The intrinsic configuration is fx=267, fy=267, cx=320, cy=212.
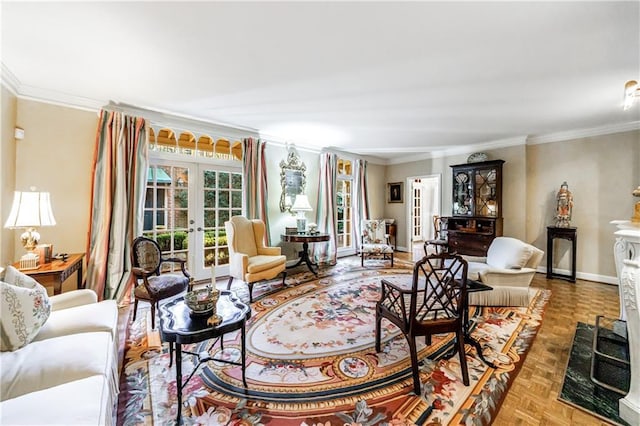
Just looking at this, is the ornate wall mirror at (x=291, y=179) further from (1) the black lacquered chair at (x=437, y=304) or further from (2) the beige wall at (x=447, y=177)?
(1) the black lacquered chair at (x=437, y=304)

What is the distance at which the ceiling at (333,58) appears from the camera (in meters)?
1.77

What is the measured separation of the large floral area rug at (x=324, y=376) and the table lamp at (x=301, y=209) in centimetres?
216

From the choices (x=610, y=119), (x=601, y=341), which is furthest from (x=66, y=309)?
(x=610, y=119)

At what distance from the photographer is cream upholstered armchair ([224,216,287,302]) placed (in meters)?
3.42

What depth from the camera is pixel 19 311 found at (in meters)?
1.45

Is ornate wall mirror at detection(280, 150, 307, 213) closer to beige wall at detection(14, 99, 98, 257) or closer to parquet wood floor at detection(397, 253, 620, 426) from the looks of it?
beige wall at detection(14, 99, 98, 257)

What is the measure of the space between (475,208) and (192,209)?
5167 mm

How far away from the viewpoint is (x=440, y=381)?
1.89m

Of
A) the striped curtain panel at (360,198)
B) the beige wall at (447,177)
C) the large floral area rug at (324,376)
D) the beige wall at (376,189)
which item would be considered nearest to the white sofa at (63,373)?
the large floral area rug at (324,376)

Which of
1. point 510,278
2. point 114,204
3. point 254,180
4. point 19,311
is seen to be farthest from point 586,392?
point 114,204

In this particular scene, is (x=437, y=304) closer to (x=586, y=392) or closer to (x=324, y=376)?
(x=324, y=376)

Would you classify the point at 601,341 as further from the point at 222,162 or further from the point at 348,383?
the point at 222,162

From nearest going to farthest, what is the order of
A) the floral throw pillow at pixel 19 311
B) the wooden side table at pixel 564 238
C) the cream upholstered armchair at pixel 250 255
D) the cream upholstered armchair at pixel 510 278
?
the floral throw pillow at pixel 19 311 < the cream upholstered armchair at pixel 510 278 < the cream upholstered armchair at pixel 250 255 < the wooden side table at pixel 564 238

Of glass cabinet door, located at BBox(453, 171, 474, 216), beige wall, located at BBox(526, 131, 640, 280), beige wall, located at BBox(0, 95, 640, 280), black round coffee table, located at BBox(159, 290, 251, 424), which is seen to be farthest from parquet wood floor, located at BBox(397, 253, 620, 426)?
glass cabinet door, located at BBox(453, 171, 474, 216)
